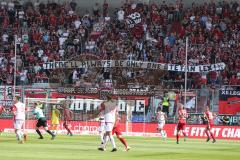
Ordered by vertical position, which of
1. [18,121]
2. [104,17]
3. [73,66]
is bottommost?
[18,121]

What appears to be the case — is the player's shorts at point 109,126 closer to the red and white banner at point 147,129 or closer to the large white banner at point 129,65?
the red and white banner at point 147,129

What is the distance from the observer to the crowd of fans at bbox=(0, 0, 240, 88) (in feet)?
187

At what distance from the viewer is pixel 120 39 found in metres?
62.6

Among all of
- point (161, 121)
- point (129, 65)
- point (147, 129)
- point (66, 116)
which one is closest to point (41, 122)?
point (66, 116)

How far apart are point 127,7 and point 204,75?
13.7m

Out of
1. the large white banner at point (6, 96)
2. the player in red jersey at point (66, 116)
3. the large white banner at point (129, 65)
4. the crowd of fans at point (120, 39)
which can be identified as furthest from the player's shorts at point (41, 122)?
the large white banner at point (129, 65)

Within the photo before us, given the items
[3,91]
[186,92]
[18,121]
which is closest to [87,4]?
[3,91]

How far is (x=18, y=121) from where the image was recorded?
39438mm

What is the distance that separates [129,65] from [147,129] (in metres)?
6.47

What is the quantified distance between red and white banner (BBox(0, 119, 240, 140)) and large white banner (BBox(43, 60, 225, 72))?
16.2 feet

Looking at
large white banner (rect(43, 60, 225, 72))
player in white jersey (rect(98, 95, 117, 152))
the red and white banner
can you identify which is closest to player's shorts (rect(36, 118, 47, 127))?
the red and white banner

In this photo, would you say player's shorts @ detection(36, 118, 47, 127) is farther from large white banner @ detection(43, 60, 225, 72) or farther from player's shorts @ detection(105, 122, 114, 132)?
large white banner @ detection(43, 60, 225, 72)

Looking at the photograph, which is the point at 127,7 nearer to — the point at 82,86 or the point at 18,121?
the point at 82,86

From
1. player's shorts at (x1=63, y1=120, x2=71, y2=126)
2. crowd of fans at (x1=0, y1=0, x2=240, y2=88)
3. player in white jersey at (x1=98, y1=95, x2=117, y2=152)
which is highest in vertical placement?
crowd of fans at (x1=0, y1=0, x2=240, y2=88)
